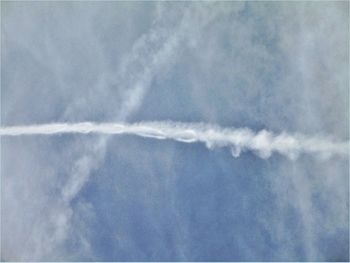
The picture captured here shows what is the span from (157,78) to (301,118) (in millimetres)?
860

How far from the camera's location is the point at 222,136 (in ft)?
9.84

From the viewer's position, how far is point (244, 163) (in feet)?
9.84

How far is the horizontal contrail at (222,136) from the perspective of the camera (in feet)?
9.43

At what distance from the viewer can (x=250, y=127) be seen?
2984 millimetres

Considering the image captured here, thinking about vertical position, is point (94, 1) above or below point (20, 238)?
above

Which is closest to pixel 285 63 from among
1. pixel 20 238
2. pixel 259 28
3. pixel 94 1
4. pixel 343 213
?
pixel 259 28

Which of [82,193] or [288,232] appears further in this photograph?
[82,193]

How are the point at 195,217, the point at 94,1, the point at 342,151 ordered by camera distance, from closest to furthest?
the point at 342,151, the point at 195,217, the point at 94,1

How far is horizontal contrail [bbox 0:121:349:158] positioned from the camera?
2.87m

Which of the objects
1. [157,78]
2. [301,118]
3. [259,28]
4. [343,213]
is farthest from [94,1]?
[343,213]

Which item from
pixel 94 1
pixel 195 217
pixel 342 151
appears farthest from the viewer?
pixel 94 1

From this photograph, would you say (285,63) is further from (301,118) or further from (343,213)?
(343,213)

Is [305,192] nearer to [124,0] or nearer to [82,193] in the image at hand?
[82,193]

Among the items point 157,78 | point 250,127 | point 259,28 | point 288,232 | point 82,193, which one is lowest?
point 288,232
